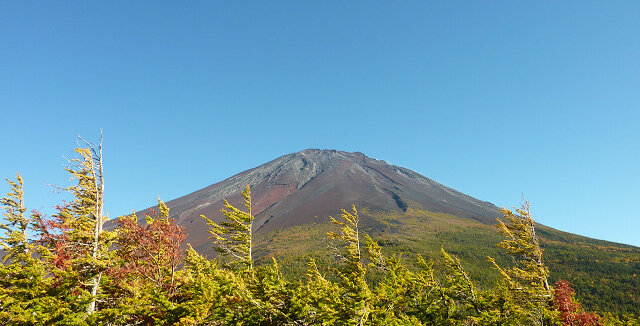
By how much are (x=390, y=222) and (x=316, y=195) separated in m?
49.0

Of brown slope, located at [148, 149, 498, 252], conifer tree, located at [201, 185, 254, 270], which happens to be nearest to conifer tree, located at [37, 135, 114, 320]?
conifer tree, located at [201, 185, 254, 270]

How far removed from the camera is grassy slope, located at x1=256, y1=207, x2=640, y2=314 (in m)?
47.8

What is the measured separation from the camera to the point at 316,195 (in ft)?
448

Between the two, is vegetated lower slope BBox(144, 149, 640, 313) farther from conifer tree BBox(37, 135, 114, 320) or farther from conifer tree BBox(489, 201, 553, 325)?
conifer tree BBox(37, 135, 114, 320)

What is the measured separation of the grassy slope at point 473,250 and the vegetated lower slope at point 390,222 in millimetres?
159

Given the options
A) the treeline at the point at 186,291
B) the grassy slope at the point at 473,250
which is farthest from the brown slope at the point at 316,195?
the treeline at the point at 186,291

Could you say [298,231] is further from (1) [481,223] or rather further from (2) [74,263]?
(2) [74,263]

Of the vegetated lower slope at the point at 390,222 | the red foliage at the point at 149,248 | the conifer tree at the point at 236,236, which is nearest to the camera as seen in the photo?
the red foliage at the point at 149,248

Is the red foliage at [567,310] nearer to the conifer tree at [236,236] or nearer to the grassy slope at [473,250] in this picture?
the conifer tree at [236,236]

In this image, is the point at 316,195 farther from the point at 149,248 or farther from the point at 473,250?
the point at 149,248

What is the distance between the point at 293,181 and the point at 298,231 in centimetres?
7496

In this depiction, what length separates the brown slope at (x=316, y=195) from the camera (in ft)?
381

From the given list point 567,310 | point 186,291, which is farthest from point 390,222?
point 186,291

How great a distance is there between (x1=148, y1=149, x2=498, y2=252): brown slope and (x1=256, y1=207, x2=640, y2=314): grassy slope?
1274 centimetres
